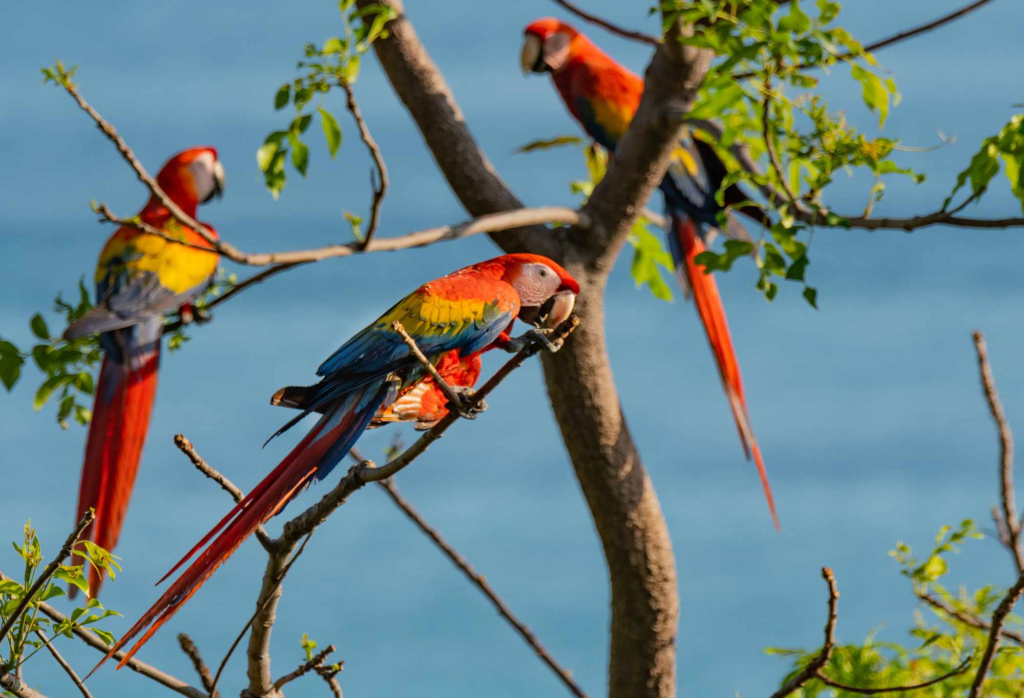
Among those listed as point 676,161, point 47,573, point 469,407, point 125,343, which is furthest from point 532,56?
point 47,573

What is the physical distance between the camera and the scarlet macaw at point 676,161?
8.43ft

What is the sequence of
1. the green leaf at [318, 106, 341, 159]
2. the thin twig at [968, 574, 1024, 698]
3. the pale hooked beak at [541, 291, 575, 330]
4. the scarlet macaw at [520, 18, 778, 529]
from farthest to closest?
the scarlet macaw at [520, 18, 778, 529] < the green leaf at [318, 106, 341, 159] < the pale hooked beak at [541, 291, 575, 330] < the thin twig at [968, 574, 1024, 698]

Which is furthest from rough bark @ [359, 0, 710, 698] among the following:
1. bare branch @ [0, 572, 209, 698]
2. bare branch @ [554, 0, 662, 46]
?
bare branch @ [0, 572, 209, 698]

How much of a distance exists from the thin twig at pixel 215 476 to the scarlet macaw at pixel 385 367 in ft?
0.64

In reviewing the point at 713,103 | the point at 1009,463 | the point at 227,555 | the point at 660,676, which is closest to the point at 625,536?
the point at 660,676

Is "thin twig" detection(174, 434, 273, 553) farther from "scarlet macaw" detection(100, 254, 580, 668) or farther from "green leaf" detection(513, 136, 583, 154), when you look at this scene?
"green leaf" detection(513, 136, 583, 154)

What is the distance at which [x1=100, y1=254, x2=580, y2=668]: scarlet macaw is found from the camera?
1338mm

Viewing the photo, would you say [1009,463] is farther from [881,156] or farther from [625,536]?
[625,536]

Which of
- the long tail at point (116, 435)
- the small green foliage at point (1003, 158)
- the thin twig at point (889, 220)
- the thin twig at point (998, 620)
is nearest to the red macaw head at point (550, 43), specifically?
the thin twig at point (889, 220)

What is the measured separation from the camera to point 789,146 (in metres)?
2.02

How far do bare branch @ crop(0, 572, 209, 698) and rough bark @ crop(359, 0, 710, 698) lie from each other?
3.55 ft

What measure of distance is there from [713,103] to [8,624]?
1.32 m

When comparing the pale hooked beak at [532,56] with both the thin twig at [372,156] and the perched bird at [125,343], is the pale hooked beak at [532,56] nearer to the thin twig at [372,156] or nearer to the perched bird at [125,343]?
the perched bird at [125,343]

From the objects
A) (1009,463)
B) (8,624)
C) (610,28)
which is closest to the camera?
(8,624)
